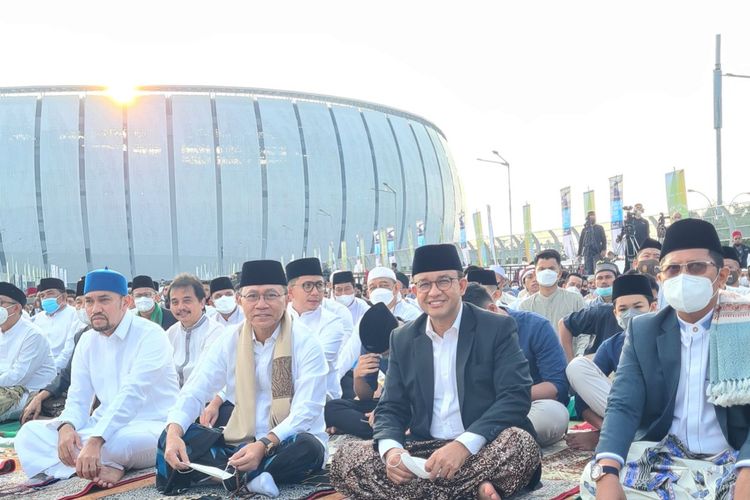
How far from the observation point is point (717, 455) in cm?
287

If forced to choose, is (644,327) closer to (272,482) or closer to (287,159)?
(272,482)

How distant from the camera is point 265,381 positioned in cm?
434

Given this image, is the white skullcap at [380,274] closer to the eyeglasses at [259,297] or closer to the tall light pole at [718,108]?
the eyeglasses at [259,297]

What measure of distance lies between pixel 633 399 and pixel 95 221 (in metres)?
47.0

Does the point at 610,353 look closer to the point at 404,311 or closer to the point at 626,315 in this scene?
the point at 626,315

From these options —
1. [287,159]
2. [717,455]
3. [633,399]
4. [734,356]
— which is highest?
[287,159]

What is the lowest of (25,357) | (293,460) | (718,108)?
(293,460)

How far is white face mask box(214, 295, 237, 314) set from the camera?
7.28m

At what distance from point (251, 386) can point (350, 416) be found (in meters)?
1.41

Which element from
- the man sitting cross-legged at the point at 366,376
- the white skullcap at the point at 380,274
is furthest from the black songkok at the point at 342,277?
the man sitting cross-legged at the point at 366,376

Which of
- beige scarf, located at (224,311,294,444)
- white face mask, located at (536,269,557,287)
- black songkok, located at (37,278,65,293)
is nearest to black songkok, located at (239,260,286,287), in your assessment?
beige scarf, located at (224,311,294,444)

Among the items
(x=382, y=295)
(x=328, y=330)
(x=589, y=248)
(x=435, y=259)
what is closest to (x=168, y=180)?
(x=589, y=248)

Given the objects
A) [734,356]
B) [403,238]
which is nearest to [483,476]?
[734,356]

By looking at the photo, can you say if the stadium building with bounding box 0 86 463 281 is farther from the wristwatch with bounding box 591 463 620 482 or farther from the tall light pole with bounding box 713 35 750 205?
the wristwatch with bounding box 591 463 620 482
